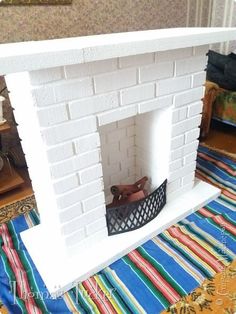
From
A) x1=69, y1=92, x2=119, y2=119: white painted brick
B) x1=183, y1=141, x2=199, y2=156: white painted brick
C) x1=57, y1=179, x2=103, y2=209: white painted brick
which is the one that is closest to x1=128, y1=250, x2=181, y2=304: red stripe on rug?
x1=57, y1=179, x2=103, y2=209: white painted brick

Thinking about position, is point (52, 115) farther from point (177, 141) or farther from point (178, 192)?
point (178, 192)

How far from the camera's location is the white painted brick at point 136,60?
44.5 inches

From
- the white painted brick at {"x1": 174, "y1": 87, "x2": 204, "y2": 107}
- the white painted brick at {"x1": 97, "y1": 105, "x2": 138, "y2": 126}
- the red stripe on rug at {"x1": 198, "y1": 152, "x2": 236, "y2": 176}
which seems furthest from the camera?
the red stripe on rug at {"x1": 198, "y1": 152, "x2": 236, "y2": 176}

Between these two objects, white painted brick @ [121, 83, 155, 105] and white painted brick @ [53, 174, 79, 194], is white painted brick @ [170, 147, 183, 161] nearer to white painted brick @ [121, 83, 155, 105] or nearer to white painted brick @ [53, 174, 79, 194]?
white painted brick @ [121, 83, 155, 105]

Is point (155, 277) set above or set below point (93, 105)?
below

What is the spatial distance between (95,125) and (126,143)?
1.89 ft

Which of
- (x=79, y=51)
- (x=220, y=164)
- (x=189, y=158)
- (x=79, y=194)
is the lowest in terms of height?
(x=220, y=164)

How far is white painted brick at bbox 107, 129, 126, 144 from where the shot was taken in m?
1.64

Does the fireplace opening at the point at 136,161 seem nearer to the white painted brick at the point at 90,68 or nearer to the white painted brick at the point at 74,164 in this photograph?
the white painted brick at the point at 74,164

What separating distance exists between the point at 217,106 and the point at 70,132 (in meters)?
1.96

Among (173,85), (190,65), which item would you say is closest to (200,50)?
(190,65)

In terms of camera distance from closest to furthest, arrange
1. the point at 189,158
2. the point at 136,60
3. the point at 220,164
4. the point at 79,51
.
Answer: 1. the point at 79,51
2. the point at 136,60
3. the point at 189,158
4. the point at 220,164

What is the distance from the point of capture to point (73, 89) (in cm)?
105

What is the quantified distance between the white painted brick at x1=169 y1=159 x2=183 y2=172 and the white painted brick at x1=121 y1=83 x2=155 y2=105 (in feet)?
1.44
